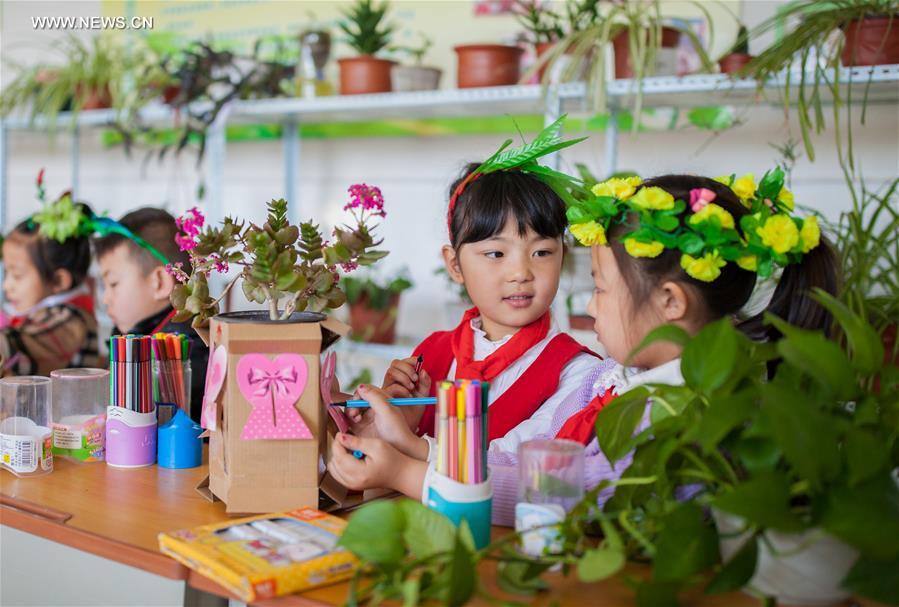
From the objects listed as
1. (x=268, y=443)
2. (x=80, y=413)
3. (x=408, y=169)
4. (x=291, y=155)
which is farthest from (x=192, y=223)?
(x=291, y=155)

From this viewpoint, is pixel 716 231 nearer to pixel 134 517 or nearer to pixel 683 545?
pixel 683 545

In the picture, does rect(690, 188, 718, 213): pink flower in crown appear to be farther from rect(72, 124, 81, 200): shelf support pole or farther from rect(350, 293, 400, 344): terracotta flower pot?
rect(72, 124, 81, 200): shelf support pole

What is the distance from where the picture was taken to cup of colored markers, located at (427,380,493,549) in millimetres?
1074

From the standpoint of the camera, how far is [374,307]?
3275mm

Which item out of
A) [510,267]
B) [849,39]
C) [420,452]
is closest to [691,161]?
[849,39]

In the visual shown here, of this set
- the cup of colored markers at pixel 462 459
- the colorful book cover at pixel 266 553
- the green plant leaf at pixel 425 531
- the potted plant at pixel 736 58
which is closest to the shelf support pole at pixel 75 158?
the potted plant at pixel 736 58

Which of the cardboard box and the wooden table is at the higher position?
the cardboard box

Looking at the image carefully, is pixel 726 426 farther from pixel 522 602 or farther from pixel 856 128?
pixel 856 128

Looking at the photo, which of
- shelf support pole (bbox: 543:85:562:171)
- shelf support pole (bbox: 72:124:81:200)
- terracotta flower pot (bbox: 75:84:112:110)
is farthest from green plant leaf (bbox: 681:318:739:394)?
shelf support pole (bbox: 72:124:81:200)

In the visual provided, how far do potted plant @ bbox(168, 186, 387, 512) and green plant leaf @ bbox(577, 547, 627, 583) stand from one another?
0.44m

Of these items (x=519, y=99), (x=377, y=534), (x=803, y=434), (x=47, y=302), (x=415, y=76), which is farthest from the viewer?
(x=415, y=76)

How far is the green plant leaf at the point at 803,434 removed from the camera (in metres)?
0.85

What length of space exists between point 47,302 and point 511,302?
68.2 inches

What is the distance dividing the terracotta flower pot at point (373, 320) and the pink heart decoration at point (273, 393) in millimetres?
2050
